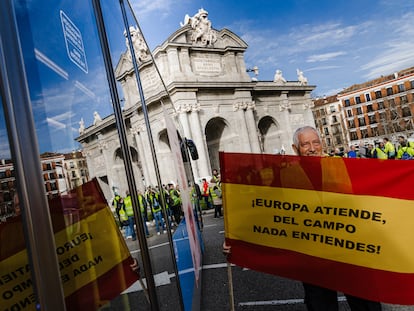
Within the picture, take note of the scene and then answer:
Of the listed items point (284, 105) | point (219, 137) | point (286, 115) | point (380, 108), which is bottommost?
point (219, 137)

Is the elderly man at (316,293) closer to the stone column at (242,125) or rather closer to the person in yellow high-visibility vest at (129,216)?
the person in yellow high-visibility vest at (129,216)

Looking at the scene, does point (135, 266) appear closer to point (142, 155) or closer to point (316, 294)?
point (142, 155)

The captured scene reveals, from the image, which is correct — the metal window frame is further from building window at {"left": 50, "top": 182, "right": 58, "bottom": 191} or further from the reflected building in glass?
the reflected building in glass

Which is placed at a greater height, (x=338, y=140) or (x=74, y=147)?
(x=338, y=140)

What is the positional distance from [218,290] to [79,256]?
387 centimetres

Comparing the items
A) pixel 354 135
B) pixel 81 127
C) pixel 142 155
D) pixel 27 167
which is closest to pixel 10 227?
pixel 27 167

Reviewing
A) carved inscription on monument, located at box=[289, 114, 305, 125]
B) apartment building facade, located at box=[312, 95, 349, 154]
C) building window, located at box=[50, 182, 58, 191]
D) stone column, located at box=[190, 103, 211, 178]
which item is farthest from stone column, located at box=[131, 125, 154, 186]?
apartment building facade, located at box=[312, 95, 349, 154]

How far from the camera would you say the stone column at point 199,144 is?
2391 centimetres

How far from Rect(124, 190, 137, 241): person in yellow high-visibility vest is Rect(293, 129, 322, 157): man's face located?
68.1 inches

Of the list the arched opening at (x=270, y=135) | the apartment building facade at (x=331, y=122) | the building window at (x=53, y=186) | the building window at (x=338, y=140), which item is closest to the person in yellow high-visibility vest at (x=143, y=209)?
the building window at (x=53, y=186)

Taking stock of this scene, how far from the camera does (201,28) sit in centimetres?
2769

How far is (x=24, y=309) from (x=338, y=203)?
2.10 m

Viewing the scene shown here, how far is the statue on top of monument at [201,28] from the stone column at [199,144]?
19.7ft

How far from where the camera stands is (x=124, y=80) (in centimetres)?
179
